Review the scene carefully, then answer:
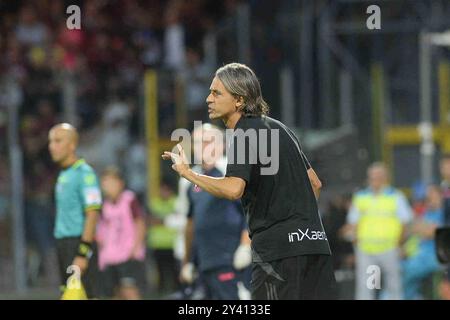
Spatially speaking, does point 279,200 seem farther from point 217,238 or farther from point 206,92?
point 206,92

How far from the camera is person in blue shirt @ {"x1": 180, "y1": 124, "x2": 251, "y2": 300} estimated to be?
11977 millimetres

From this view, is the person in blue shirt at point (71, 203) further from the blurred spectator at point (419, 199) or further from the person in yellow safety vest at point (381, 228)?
the blurred spectator at point (419, 199)

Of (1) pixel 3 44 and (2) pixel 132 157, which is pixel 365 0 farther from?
(1) pixel 3 44

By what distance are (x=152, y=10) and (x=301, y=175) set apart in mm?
13466

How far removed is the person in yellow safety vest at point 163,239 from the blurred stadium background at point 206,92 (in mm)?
145

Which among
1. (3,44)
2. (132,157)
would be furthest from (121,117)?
(3,44)

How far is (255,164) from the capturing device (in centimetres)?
776

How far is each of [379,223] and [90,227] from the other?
635 cm

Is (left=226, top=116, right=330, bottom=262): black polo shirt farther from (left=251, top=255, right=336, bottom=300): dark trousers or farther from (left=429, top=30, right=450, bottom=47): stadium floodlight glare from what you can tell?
(left=429, top=30, right=450, bottom=47): stadium floodlight glare

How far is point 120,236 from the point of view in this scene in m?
15.5

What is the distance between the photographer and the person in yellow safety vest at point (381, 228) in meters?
16.6

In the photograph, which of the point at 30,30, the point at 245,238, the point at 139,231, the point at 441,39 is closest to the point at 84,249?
the point at 245,238

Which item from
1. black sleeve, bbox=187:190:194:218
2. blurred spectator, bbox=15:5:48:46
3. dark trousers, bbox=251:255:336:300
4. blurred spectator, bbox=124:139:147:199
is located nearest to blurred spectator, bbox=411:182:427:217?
blurred spectator, bbox=124:139:147:199

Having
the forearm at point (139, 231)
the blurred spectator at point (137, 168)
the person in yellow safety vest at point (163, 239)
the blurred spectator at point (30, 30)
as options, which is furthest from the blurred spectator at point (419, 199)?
the blurred spectator at point (30, 30)
